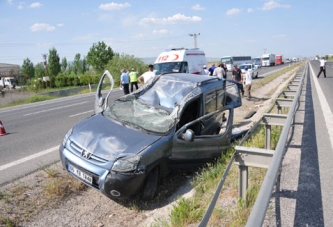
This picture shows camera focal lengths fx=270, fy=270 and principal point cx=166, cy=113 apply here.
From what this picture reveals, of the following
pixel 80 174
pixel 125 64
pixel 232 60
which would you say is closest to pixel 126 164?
pixel 80 174

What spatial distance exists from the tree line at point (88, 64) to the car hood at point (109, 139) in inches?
1157

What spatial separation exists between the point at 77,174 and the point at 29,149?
299cm

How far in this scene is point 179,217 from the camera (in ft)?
9.49

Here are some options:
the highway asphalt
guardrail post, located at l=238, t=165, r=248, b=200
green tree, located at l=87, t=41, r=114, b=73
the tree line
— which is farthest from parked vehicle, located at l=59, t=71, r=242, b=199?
green tree, located at l=87, t=41, r=114, b=73

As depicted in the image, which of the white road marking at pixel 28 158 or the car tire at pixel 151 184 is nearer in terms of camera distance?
the car tire at pixel 151 184

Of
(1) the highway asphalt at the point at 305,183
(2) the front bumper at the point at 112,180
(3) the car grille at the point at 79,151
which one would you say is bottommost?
(1) the highway asphalt at the point at 305,183

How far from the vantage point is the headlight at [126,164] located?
129 inches

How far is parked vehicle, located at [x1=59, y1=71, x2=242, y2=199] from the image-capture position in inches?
132

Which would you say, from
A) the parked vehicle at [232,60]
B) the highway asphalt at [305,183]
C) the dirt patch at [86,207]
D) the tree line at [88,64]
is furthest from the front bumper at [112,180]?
the parked vehicle at [232,60]

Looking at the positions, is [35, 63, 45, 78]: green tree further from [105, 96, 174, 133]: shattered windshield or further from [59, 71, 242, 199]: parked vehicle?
[59, 71, 242, 199]: parked vehicle

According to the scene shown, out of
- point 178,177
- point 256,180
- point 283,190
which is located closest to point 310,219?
point 283,190

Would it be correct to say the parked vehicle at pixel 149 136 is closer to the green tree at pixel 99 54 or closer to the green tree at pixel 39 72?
the green tree at pixel 99 54

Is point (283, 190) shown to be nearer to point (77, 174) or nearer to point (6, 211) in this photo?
point (77, 174)

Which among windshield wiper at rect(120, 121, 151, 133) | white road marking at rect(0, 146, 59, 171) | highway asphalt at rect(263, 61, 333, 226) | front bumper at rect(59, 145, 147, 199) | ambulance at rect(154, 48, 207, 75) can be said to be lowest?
white road marking at rect(0, 146, 59, 171)
